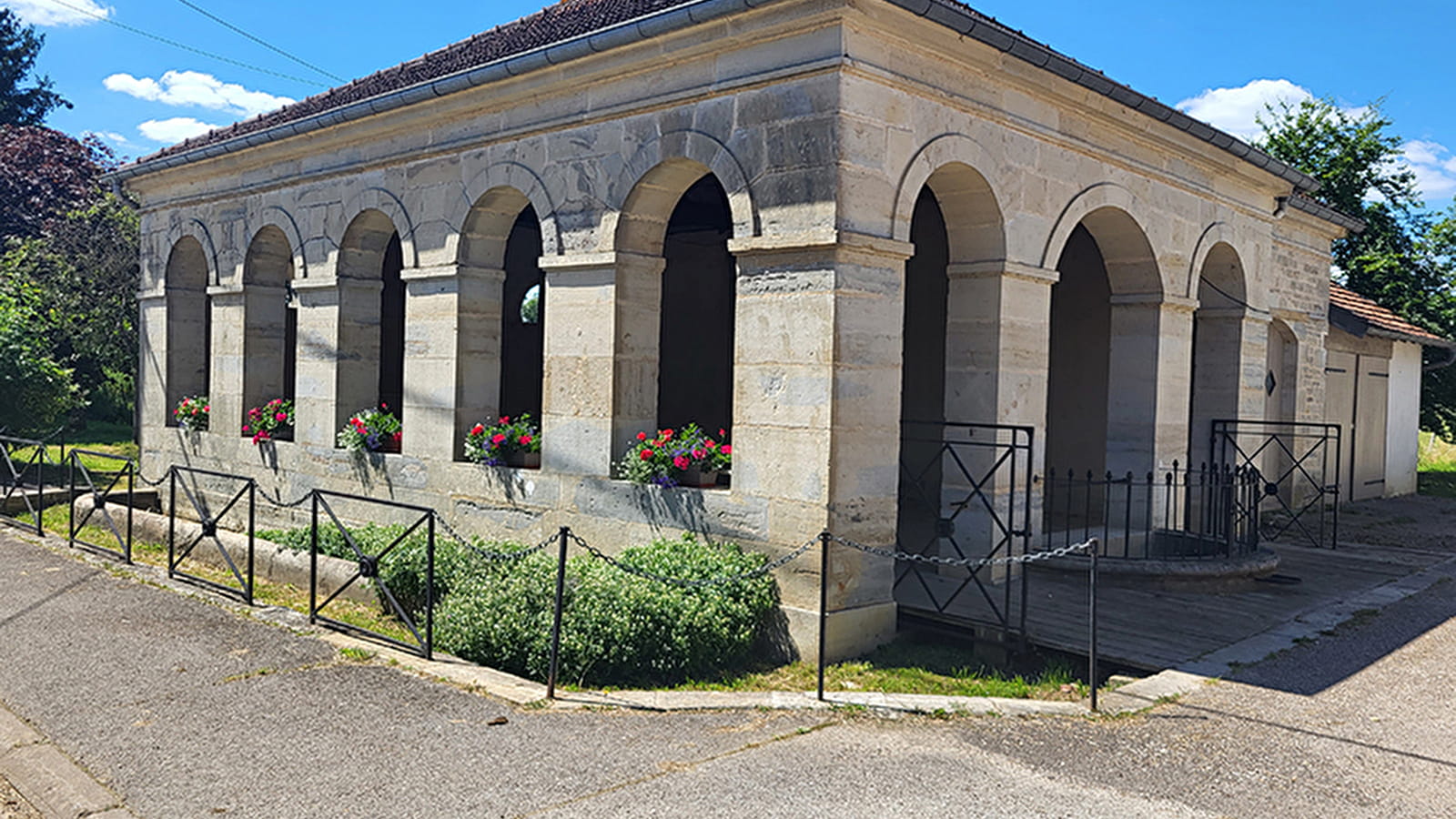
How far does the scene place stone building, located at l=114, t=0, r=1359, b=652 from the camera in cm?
702

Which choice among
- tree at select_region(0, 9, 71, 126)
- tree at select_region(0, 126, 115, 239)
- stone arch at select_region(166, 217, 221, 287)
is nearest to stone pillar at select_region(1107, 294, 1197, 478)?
stone arch at select_region(166, 217, 221, 287)

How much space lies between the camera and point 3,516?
1164 centimetres

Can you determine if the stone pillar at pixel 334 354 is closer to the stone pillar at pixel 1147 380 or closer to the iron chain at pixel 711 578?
the iron chain at pixel 711 578

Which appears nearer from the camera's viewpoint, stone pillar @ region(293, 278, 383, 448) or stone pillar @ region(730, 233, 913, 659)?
stone pillar @ region(730, 233, 913, 659)

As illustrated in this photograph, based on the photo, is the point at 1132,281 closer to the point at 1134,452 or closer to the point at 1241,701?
the point at 1134,452

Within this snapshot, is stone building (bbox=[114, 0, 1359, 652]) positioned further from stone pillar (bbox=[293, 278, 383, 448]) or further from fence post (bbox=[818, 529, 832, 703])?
fence post (bbox=[818, 529, 832, 703])

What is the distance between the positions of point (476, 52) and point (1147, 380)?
6.94 metres

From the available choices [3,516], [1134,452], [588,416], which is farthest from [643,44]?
[3,516]

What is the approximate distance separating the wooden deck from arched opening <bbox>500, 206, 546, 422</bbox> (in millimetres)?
8680

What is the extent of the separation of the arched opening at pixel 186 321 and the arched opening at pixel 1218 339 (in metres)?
11.4

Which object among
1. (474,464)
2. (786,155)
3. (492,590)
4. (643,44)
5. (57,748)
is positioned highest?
(643,44)

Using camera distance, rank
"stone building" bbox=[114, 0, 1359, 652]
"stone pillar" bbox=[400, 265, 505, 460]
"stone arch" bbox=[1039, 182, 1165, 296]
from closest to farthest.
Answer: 1. "stone building" bbox=[114, 0, 1359, 652]
2. "stone arch" bbox=[1039, 182, 1165, 296]
3. "stone pillar" bbox=[400, 265, 505, 460]

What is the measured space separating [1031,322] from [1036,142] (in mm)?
1374

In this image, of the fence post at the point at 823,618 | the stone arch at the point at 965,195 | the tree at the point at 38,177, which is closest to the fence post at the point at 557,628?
the fence post at the point at 823,618
